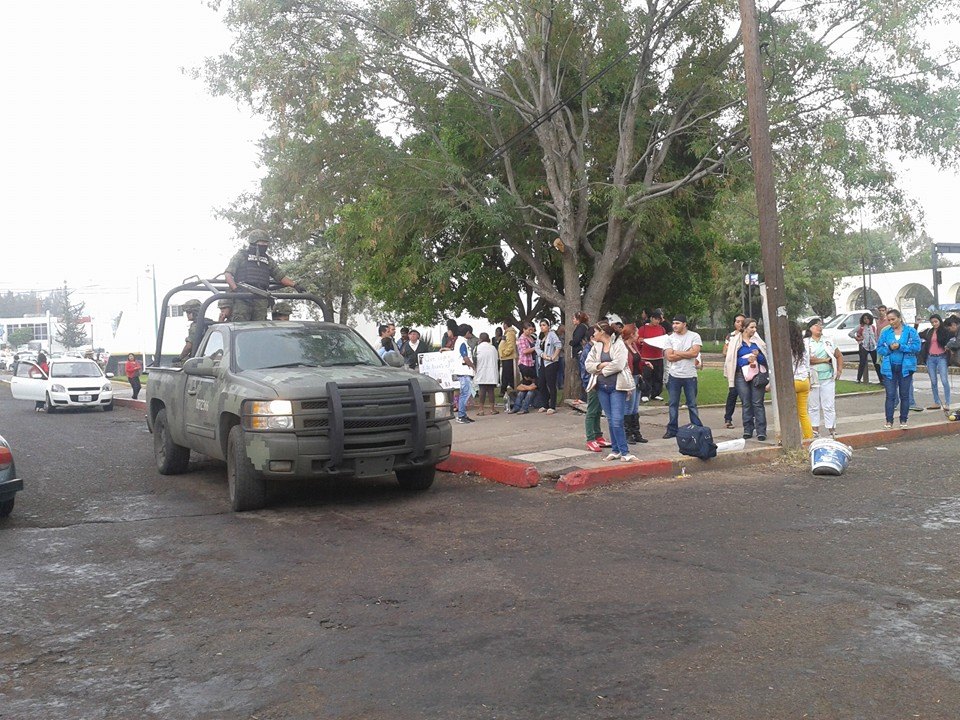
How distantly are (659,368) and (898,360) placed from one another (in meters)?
5.44

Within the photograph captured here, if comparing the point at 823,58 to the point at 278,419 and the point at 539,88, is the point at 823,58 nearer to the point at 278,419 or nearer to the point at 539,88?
the point at 539,88

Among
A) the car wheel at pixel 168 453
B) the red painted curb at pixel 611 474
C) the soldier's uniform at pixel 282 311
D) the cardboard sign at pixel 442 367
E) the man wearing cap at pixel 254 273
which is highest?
the man wearing cap at pixel 254 273

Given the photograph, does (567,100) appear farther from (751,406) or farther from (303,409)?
(303,409)

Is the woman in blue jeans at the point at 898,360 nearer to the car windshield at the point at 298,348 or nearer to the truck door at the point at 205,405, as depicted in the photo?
the car windshield at the point at 298,348

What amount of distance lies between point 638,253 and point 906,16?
725 cm

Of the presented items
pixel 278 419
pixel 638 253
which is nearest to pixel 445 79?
pixel 638 253

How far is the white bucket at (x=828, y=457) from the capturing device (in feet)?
33.7

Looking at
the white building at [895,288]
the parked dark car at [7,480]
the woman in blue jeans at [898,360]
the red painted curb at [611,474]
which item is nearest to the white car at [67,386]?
the parked dark car at [7,480]

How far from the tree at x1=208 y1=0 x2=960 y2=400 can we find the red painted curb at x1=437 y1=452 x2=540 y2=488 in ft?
23.9

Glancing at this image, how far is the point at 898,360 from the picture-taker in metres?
14.0

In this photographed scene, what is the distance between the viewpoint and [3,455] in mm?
8312

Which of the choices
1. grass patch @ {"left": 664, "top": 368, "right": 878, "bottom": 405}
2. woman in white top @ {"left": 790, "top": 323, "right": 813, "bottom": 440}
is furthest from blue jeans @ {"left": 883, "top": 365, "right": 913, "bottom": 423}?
grass patch @ {"left": 664, "top": 368, "right": 878, "bottom": 405}

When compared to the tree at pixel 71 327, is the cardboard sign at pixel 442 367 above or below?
below

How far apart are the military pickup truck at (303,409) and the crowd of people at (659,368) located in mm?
1318
